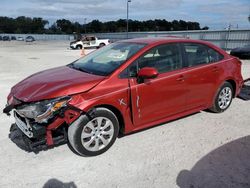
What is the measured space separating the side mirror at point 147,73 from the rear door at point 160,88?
137 mm

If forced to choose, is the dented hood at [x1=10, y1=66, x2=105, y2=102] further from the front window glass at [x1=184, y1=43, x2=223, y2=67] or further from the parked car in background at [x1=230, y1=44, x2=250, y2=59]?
the parked car in background at [x1=230, y1=44, x2=250, y2=59]

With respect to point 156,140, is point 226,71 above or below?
above

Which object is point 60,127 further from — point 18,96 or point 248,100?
point 248,100

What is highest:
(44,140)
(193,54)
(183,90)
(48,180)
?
(193,54)

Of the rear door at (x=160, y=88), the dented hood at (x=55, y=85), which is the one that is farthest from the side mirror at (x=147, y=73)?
the dented hood at (x=55, y=85)

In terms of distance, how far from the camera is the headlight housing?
3.80 metres

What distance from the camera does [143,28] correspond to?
8625 cm

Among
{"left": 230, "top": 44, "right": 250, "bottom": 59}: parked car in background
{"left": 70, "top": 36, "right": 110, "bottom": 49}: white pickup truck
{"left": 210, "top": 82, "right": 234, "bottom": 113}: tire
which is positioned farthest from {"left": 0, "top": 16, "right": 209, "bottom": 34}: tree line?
{"left": 210, "top": 82, "right": 234, "bottom": 113}: tire

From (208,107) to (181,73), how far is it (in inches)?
49.4

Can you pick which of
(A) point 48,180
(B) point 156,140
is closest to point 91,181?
(A) point 48,180

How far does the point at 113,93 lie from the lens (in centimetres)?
418

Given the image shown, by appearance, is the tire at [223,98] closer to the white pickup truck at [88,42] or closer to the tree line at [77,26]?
the white pickup truck at [88,42]

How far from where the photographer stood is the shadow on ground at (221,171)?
350 centimetres

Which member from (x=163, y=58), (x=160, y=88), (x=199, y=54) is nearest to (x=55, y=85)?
(x=160, y=88)
